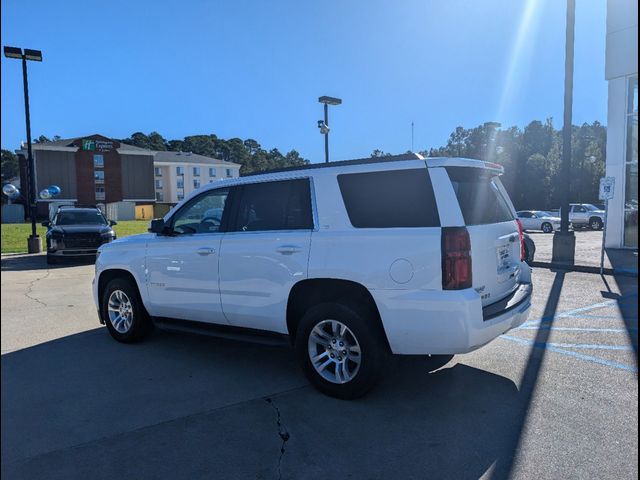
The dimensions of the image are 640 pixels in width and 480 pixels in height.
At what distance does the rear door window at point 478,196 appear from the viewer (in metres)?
3.97

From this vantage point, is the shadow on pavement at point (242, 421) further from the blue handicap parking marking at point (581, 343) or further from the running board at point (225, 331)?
the blue handicap parking marking at point (581, 343)

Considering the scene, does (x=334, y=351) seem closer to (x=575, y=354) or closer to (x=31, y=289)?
(x=575, y=354)

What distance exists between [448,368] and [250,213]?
2561 mm

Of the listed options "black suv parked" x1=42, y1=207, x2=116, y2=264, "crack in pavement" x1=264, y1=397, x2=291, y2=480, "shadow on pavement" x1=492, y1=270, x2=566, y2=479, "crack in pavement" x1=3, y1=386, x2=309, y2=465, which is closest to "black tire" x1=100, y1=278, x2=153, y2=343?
"crack in pavement" x1=3, y1=386, x2=309, y2=465

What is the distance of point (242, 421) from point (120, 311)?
9.60ft

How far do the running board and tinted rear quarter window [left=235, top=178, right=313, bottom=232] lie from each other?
102 centimetres

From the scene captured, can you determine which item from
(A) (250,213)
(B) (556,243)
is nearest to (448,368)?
(A) (250,213)

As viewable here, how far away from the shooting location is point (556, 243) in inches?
516

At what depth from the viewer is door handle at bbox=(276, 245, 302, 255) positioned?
4289mm

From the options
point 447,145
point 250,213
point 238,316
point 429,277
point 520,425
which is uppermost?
point 447,145

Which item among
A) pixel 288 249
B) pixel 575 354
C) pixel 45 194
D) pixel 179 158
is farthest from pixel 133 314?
pixel 179 158

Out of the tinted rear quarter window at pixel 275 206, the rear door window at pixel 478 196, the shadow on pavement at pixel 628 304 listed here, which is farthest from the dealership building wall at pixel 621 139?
the tinted rear quarter window at pixel 275 206

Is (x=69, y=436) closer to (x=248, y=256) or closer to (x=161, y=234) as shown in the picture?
(x=248, y=256)

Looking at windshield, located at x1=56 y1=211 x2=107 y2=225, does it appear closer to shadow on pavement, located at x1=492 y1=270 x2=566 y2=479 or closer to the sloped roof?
shadow on pavement, located at x1=492 y1=270 x2=566 y2=479
